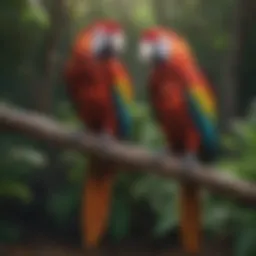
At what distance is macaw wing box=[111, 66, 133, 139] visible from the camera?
6.32 feet

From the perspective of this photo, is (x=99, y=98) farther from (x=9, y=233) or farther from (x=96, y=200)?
(x=9, y=233)

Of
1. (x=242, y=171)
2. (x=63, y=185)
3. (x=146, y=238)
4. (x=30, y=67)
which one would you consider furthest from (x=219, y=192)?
(x=30, y=67)

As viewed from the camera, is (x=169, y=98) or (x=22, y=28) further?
(x=22, y=28)

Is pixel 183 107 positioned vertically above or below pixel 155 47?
below

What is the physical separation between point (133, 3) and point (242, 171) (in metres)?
0.44

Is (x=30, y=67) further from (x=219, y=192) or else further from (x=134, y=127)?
(x=219, y=192)

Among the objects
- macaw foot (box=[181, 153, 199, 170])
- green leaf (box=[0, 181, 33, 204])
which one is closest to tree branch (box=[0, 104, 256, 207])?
macaw foot (box=[181, 153, 199, 170])

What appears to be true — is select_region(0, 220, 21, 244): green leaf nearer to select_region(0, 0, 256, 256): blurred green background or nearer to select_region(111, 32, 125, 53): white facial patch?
select_region(0, 0, 256, 256): blurred green background

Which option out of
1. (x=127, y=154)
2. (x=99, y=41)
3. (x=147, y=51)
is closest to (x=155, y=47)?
(x=147, y=51)

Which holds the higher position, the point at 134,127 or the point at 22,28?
the point at 22,28

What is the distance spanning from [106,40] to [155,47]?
11cm

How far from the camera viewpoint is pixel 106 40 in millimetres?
1909

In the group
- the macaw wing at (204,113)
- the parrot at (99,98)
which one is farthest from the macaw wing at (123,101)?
the macaw wing at (204,113)

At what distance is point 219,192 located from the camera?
1920mm
